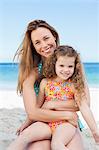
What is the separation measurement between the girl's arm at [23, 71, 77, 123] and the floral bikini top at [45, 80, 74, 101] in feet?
0.19

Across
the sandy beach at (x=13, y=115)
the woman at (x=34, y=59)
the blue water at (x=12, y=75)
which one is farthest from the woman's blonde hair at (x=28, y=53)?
the sandy beach at (x=13, y=115)

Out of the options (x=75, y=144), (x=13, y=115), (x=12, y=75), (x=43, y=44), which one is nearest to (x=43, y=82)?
(x=43, y=44)

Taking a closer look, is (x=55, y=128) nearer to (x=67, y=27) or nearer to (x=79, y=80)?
(x=79, y=80)

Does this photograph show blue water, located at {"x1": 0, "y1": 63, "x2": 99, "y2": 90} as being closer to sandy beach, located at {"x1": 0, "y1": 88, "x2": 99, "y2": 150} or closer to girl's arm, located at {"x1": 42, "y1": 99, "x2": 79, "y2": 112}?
sandy beach, located at {"x1": 0, "y1": 88, "x2": 99, "y2": 150}

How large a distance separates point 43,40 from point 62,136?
0.38 metres

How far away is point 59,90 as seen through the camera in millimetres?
1369

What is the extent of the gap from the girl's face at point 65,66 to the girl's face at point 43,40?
0.09m

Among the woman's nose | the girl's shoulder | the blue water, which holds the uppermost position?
the woman's nose

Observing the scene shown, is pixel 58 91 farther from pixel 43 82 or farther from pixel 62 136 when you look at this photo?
pixel 62 136

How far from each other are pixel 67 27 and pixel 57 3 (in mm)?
168

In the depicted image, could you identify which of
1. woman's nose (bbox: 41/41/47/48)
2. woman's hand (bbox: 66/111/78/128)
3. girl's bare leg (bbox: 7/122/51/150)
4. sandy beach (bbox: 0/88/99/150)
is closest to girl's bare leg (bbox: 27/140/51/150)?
girl's bare leg (bbox: 7/122/51/150)

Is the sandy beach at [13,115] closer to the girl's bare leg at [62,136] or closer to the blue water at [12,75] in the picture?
the blue water at [12,75]

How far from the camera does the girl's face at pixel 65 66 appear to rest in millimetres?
1332

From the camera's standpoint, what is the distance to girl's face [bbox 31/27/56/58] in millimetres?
1404
